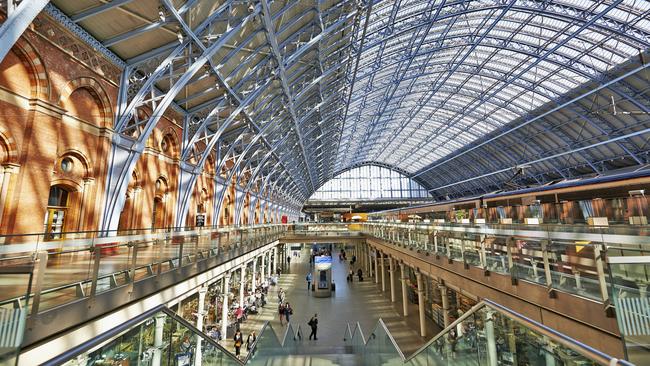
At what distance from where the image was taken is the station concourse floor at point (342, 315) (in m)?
14.7

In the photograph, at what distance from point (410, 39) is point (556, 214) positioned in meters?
17.0

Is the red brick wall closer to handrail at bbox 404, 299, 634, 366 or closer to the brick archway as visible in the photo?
the brick archway

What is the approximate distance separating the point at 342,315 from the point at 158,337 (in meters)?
16.9

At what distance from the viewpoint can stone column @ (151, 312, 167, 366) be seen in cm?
292

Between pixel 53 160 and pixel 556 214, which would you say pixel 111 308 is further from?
pixel 556 214

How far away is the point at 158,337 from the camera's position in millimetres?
3070

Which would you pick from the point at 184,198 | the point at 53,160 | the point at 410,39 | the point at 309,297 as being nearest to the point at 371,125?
the point at 410,39

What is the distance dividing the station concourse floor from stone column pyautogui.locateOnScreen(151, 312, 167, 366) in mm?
11443

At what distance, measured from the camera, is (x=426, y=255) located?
12.8 meters

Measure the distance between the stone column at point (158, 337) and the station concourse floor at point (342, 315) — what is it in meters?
11.4

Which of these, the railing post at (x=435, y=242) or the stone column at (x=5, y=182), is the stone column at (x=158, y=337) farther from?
the railing post at (x=435, y=242)

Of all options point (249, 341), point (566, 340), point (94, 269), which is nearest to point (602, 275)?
point (566, 340)

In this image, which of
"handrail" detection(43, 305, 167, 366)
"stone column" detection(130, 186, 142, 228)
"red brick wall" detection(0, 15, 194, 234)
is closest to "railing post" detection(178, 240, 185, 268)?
"red brick wall" detection(0, 15, 194, 234)

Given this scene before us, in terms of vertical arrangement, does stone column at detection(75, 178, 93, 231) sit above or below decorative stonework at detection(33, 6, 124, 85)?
below
